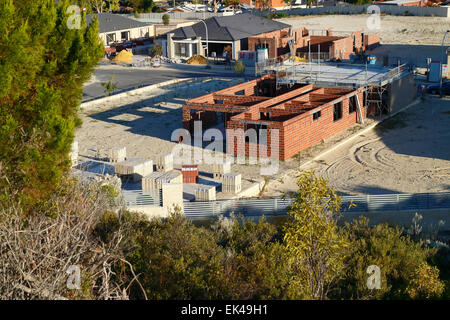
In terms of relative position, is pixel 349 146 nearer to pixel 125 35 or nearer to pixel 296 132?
pixel 296 132

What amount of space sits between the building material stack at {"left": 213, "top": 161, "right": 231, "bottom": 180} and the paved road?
791 inches

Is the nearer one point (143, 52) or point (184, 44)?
point (184, 44)

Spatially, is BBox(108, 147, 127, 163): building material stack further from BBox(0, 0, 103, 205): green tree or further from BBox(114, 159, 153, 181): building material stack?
BBox(0, 0, 103, 205): green tree

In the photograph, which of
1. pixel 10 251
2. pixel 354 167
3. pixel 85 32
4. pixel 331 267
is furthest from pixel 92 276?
pixel 354 167

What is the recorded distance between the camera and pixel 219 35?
55812 millimetres

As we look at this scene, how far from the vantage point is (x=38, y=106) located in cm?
1346

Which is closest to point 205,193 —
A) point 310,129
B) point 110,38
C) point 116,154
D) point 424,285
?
point 116,154

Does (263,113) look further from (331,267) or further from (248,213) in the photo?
(331,267)

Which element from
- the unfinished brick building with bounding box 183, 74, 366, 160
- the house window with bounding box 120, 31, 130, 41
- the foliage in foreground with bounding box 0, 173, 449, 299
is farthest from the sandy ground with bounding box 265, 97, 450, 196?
the house window with bounding box 120, 31, 130, 41

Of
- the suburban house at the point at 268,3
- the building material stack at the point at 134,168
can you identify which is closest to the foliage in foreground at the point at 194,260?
the building material stack at the point at 134,168

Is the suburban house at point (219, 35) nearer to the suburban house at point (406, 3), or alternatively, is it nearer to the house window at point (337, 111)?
the house window at point (337, 111)

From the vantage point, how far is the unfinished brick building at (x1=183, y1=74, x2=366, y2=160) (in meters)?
28.0

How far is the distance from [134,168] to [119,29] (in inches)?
1681
